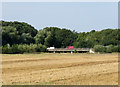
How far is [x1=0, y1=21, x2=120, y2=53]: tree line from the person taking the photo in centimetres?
7081

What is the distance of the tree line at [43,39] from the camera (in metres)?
70.8

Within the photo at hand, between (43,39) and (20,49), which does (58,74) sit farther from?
(43,39)

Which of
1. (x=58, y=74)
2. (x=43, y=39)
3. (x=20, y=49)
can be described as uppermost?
(x=43, y=39)

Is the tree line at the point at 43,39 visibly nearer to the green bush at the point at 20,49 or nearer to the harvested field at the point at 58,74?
the green bush at the point at 20,49

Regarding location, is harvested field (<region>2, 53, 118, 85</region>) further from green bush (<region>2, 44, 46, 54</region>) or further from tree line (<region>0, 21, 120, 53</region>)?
tree line (<region>0, 21, 120, 53</region>)

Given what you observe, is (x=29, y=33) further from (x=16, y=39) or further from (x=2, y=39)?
(x=2, y=39)

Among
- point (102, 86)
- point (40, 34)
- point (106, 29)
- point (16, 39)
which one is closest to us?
point (102, 86)

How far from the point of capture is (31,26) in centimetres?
9431

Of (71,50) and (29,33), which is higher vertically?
(29,33)

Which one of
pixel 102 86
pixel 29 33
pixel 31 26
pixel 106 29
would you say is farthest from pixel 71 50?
pixel 102 86

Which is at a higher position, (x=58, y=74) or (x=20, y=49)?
(x=20, y=49)

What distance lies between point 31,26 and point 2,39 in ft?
81.7

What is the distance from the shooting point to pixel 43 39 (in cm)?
8444

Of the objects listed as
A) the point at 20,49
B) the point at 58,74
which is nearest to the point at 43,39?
the point at 20,49
